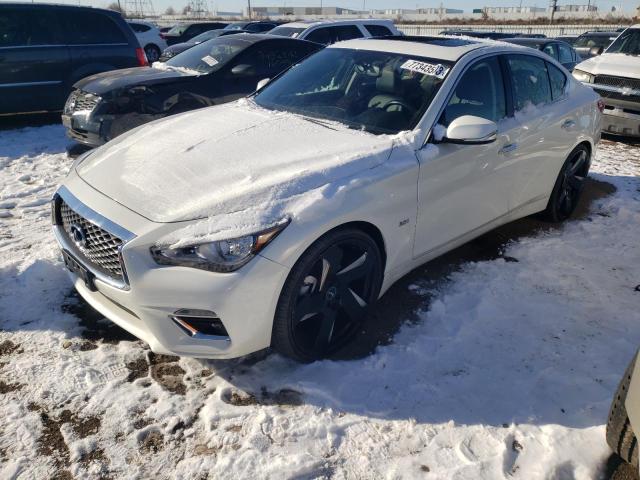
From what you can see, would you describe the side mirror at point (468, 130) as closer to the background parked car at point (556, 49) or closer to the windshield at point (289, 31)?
the windshield at point (289, 31)

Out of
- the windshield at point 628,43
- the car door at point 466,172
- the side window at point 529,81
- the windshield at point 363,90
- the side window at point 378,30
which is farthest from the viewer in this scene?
the side window at point 378,30

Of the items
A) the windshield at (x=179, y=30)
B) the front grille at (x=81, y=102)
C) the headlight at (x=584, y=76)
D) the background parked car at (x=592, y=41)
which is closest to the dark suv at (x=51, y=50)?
the front grille at (x=81, y=102)

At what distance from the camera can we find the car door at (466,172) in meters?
3.28

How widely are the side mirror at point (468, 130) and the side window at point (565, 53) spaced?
999cm

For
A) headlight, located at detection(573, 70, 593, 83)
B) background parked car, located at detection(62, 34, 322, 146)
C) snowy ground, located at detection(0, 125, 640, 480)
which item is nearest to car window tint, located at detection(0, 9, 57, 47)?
background parked car, located at detection(62, 34, 322, 146)

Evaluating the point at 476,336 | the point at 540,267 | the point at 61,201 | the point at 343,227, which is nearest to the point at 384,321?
the point at 476,336

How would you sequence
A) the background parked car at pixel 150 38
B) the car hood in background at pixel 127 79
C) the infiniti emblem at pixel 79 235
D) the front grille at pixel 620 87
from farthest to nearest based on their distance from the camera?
the background parked car at pixel 150 38, the front grille at pixel 620 87, the car hood in background at pixel 127 79, the infiniti emblem at pixel 79 235

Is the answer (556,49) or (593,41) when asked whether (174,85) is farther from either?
(593,41)

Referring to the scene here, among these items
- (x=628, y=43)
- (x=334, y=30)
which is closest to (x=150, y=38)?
(x=334, y=30)

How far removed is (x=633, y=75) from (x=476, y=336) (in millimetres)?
6997

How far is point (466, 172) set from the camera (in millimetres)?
3523

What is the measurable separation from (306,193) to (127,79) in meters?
4.78

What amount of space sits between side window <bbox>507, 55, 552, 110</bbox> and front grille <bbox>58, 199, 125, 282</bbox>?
3084 millimetres

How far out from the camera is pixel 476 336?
10.6 feet
